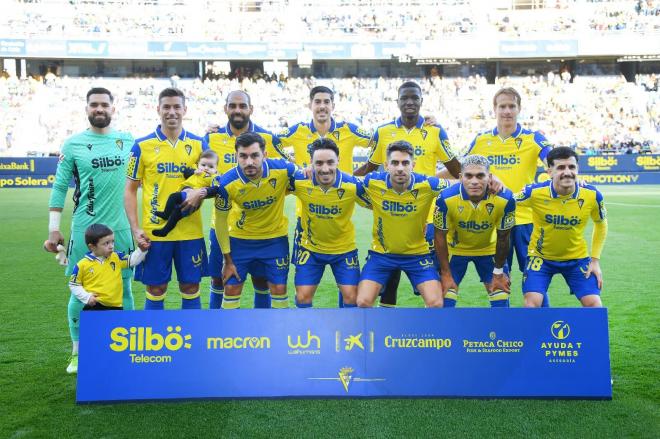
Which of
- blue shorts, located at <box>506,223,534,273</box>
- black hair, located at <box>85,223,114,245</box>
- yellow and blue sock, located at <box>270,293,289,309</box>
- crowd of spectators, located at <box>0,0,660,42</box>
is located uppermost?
crowd of spectators, located at <box>0,0,660,42</box>

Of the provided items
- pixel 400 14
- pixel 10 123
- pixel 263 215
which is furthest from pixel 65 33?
pixel 263 215

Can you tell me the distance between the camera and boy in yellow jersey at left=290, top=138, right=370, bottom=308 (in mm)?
5816

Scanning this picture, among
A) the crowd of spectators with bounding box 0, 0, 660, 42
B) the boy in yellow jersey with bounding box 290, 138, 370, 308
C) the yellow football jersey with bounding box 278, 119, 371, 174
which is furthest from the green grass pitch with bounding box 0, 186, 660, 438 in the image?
the crowd of spectators with bounding box 0, 0, 660, 42

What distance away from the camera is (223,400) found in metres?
4.68

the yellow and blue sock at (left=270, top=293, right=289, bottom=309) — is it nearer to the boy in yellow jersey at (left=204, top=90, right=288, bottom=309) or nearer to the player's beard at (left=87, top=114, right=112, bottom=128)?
the boy in yellow jersey at (left=204, top=90, right=288, bottom=309)

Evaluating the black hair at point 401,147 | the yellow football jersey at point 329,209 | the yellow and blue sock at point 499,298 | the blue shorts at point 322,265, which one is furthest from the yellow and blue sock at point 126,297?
the yellow and blue sock at point 499,298

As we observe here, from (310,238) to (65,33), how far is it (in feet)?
126

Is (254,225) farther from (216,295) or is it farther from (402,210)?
(402,210)

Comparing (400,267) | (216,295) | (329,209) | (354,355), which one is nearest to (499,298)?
(400,267)

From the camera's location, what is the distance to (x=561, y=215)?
5.72 m

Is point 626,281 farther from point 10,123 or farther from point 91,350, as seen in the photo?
point 10,123

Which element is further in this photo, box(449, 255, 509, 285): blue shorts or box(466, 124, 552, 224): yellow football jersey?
box(466, 124, 552, 224): yellow football jersey

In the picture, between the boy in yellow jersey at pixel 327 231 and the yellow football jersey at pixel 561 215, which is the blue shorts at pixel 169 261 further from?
the yellow football jersey at pixel 561 215

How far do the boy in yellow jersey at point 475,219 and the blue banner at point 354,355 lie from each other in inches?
44.6
